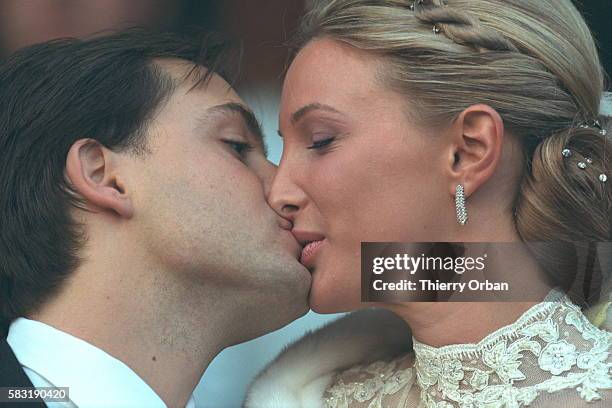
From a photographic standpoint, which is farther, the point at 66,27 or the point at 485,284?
the point at 66,27

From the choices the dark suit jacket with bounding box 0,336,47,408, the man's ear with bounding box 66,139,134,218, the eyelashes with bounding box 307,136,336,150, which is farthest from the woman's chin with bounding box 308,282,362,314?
the dark suit jacket with bounding box 0,336,47,408

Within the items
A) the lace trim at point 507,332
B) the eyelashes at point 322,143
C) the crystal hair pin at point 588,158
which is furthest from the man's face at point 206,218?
the crystal hair pin at point 588,158

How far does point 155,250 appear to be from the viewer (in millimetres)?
1976

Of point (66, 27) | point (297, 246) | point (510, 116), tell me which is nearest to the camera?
point (510, 116)

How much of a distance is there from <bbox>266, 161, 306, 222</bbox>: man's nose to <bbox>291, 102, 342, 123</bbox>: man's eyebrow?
10cm

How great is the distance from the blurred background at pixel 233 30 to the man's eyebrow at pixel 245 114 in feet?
0.11

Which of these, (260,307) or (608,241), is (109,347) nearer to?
(260,307)

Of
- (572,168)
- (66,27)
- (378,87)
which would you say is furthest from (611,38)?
(66,27)

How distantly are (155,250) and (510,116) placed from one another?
710 millimetres

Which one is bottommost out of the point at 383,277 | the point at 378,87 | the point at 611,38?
the point at 383,277

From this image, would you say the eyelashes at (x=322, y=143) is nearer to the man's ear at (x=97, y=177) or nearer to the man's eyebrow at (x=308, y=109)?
the man's eyebrow at (x=308, y=109)

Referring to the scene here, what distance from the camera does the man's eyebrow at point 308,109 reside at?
76.2 inches

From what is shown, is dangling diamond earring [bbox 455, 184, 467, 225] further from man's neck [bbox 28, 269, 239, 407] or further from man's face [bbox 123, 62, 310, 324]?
man's neck [bbox 28, 269, 239, 407]

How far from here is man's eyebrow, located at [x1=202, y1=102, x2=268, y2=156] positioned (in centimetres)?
208
